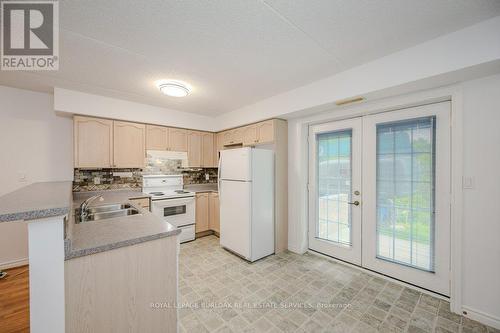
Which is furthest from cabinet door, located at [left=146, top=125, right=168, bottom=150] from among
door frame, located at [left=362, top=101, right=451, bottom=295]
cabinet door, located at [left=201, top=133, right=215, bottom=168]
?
door frame, located at [left=362, top=101, right=451, bottom=295]

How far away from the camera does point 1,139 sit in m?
2.80

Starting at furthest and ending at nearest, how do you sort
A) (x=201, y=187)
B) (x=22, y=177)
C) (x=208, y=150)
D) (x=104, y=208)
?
(x=201, y=187), (x=208, y=150), (x=22, y=177), (x=104, y=208)

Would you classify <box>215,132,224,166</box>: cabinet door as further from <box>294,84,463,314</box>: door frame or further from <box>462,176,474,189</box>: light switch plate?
<box>462,176,474,189</box>: light switch plate

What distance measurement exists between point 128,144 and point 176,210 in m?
1.41

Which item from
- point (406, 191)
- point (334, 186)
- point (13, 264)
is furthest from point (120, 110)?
point (406, 191)

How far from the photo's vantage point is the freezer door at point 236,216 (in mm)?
2951

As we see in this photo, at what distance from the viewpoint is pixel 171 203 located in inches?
137

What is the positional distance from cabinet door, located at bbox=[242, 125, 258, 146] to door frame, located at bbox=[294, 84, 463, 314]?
2.07 feet

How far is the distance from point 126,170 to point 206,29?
3091 mm

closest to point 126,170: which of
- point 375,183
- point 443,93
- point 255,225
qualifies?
point 255,225

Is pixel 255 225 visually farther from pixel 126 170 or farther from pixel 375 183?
pixel 126 170

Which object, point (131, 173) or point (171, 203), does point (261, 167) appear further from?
point (131, 173)

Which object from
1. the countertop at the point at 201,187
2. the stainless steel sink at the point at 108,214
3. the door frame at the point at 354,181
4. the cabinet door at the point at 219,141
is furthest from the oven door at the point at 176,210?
the door frame at the point at 354,181

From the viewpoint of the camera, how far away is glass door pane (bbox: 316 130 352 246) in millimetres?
2828
